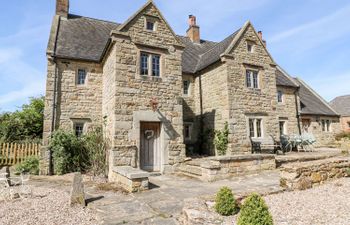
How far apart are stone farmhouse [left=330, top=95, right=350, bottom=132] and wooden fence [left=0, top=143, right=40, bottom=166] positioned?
32.0 metres

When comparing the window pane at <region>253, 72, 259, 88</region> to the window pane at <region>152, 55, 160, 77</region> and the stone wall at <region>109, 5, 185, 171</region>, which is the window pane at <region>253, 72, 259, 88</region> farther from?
the window pane at <region>152, 55, 160, 77</region>

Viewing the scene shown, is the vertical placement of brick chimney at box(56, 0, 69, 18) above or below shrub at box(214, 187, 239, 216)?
above

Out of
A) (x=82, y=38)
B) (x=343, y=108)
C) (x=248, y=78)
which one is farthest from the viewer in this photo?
(x=343, y=108)

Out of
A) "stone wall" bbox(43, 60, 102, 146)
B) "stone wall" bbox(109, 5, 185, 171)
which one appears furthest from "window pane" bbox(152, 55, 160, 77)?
"stone wall" bbox(43, 60, 102, 146)

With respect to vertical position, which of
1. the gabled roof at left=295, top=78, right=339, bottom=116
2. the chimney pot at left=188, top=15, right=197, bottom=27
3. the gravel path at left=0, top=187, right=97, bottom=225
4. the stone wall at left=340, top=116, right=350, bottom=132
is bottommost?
the gravel path at left=0, top=187, right=97, bottom=225

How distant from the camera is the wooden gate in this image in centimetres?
1098

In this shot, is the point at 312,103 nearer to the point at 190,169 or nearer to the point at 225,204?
→ the point at 190,169

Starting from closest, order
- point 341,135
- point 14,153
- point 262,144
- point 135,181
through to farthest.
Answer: point 135,181 < point 14,153 < point 262,144 < point 341,135

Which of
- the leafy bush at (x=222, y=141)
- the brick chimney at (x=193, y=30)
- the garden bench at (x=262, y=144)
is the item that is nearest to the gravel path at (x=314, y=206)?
the leafy bush at (x=222, y=141)

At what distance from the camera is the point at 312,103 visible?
23.1 metres

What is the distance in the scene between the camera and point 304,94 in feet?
79.3

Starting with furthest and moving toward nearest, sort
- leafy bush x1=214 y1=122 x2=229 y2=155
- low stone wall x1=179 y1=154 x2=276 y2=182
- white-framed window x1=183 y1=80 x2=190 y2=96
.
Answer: white-framed window x1=183 y1=80 x2=190 y2=96 → leafy bush x1=214 y1=122 x2=229 y2=155 → low stone wall x1=179 y1=154 x2=276 y2=182

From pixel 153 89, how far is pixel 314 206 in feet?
26.2

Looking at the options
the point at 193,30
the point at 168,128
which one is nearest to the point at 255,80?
the point at 168,128
